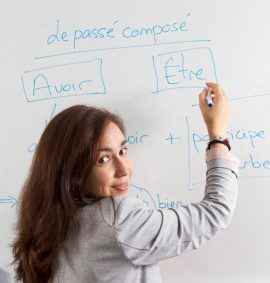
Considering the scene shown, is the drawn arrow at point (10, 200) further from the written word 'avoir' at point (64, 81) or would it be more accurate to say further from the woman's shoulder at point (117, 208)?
the woman's shoulder at point (117, 208)

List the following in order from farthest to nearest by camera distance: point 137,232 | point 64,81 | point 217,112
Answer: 1. point 64,81
2. point 217,112
3. point 137,232

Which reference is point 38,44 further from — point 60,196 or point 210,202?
point 210,202

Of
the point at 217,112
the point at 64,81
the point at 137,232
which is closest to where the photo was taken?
the point at 137,232

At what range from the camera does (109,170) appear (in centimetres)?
81

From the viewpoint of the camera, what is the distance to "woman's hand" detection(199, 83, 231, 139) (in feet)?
2.86

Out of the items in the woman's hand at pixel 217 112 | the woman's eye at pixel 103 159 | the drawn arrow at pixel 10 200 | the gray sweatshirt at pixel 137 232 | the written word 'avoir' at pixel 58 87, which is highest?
the written word 'avoir' at pixel 58 87

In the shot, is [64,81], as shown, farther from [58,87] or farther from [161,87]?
[161,87]

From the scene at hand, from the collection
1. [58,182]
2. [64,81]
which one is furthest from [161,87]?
[58,182]

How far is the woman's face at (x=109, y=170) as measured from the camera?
0.80 metres

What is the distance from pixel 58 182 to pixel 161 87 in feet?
1.17

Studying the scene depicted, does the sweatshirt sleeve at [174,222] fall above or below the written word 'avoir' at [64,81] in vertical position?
below

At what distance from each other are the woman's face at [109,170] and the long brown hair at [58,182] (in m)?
0.02

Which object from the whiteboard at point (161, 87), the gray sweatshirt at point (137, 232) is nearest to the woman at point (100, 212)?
the gray sweatshirt at point (137, 232)

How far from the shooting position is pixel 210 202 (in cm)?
78
